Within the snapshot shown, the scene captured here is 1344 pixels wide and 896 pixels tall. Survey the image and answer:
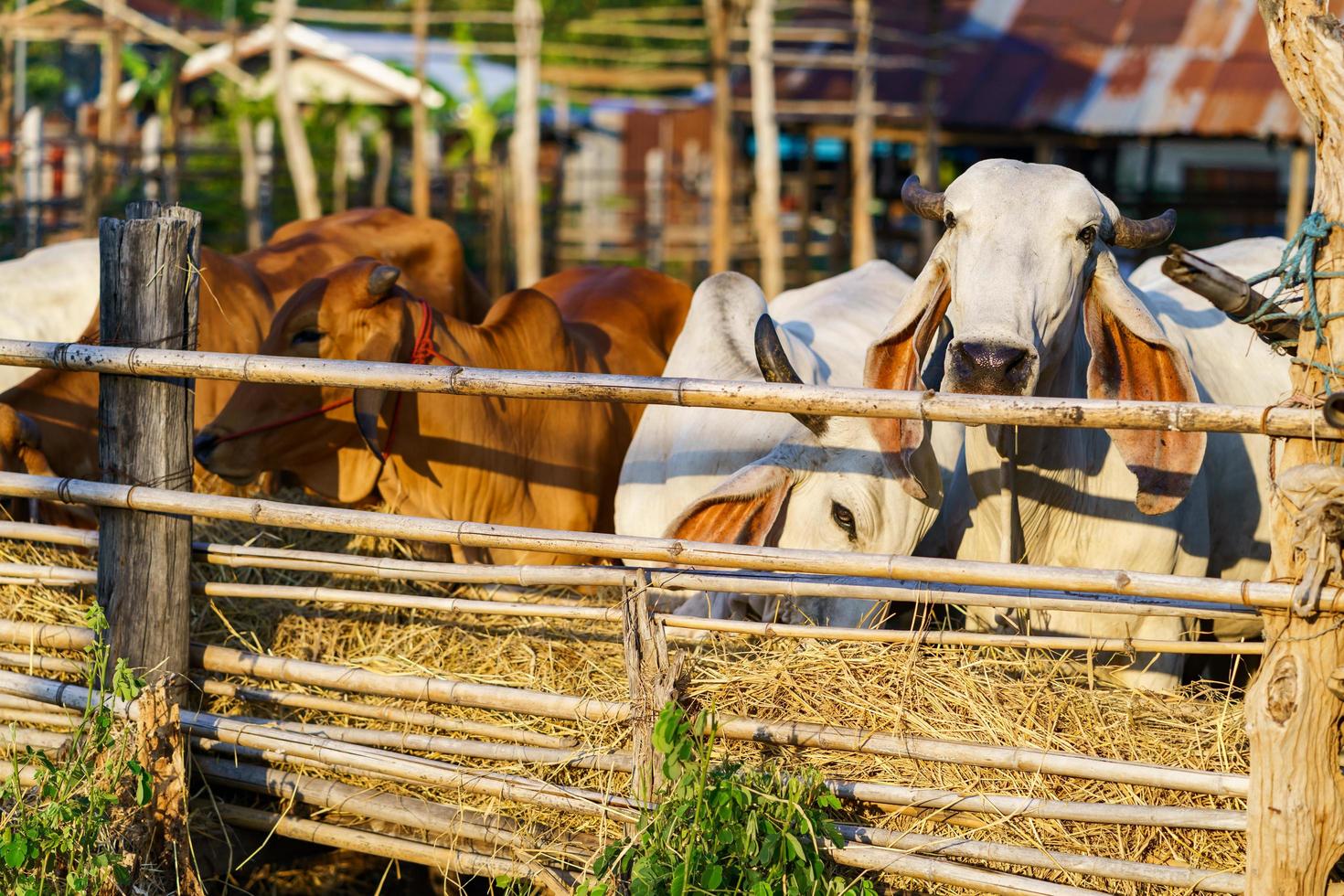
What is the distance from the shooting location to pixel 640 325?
596 cm

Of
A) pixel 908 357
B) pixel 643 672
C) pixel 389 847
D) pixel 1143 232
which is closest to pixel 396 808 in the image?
pixel 389 847

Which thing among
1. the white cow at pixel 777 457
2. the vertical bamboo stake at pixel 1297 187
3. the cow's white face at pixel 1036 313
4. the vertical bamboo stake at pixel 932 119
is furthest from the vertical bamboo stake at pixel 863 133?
the cow's white face at pixel 1036 313

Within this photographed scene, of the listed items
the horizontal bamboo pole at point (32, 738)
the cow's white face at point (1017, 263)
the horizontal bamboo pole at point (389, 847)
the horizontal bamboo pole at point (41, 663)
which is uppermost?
the cow's white face at point (1017, 263)

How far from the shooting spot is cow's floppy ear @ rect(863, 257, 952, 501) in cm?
367

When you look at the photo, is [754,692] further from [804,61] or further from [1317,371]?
[804,61]

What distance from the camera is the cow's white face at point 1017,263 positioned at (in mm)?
3250

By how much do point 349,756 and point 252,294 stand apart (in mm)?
2602

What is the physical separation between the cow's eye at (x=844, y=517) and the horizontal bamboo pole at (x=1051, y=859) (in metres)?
0.91

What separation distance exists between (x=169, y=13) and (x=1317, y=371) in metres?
27.8

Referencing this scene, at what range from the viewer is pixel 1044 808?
3143 mm

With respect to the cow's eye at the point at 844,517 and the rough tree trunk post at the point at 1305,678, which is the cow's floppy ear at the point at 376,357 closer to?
the cow's eye at the point at 844,517

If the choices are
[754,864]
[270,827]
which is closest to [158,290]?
[270,827]

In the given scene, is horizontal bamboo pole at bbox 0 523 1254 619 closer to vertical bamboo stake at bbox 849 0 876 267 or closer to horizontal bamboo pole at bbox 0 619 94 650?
horizontal bamboo pole at bbox 0 619 94 650

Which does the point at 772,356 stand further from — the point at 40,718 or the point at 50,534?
the point at 40,718
